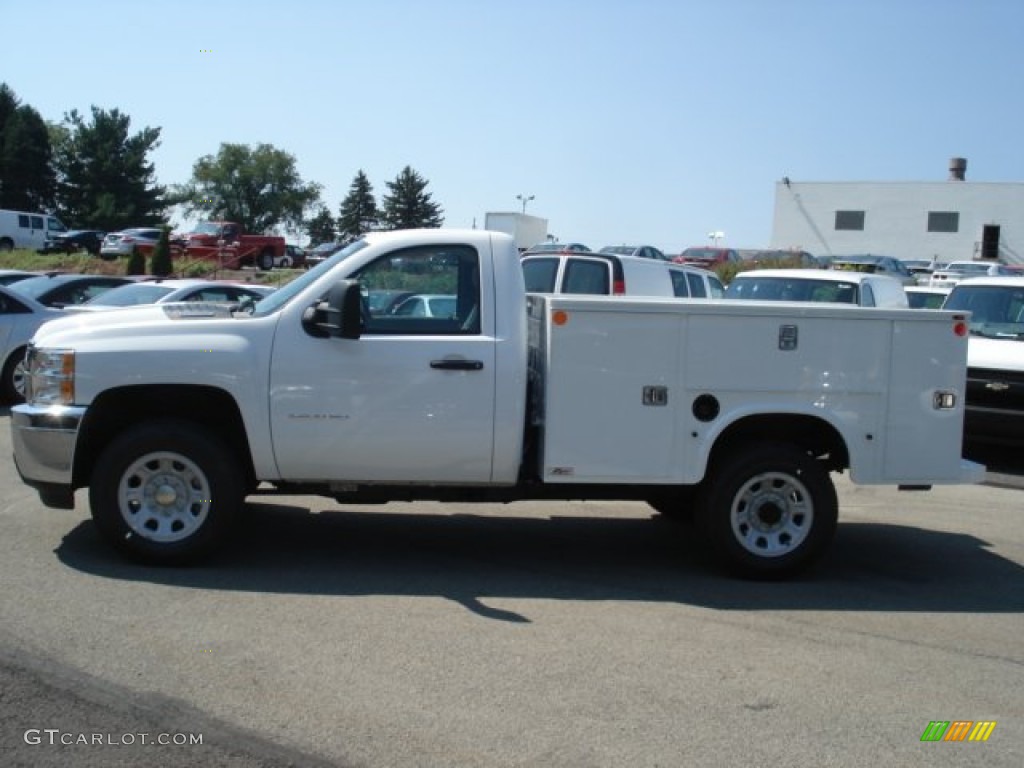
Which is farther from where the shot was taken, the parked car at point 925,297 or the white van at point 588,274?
the parked car at point 925,297

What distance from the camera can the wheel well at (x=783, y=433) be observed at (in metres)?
6.93

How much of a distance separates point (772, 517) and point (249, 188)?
4179 inches

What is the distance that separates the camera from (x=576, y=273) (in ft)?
46.2

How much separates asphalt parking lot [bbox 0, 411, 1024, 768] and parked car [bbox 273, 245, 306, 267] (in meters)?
37.5

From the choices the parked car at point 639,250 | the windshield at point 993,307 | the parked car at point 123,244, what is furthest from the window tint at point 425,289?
the parked car at point 123,244

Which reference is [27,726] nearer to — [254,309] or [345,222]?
[254,309]

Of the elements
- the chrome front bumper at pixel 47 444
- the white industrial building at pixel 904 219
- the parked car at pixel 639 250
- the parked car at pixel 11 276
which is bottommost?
the chrome front bumper at pixel 47 444

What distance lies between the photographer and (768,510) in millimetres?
6914

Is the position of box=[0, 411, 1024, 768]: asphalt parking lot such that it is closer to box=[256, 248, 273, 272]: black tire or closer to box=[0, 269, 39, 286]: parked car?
box=[0, 269, 39, 286]: parked car

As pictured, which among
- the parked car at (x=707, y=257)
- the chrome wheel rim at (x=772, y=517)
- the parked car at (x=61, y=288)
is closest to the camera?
the chrome wheel rim at (x=772, y=517)

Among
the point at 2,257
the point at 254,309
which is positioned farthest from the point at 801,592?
the point at 2,257

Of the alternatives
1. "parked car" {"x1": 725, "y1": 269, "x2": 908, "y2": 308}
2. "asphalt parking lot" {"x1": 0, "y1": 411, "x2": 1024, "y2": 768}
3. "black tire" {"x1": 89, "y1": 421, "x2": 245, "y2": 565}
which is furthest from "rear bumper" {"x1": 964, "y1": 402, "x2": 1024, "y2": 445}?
"black tire" {"x1": 89, "y1": 421, "x2": 245, "y2": 565}

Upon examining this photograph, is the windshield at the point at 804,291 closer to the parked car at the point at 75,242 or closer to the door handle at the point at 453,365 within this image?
the door handle at the point at 453,365

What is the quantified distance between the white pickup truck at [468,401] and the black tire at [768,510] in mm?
14
